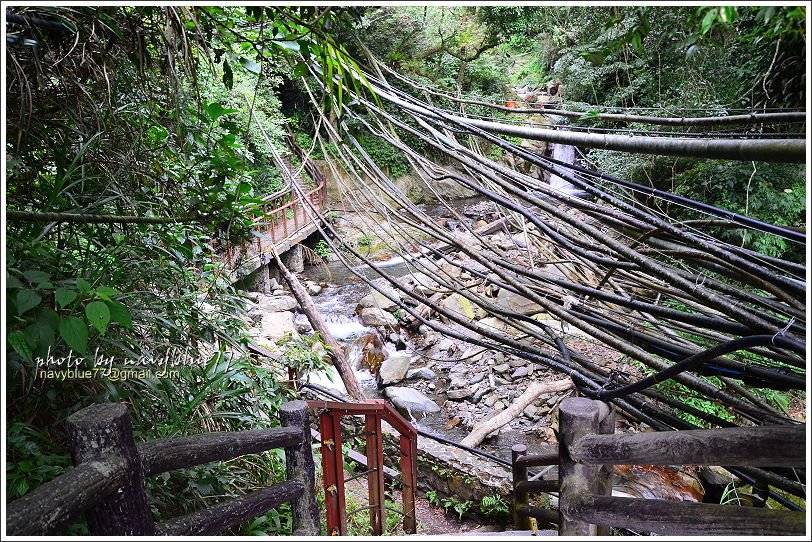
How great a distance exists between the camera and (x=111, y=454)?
3.84 feet

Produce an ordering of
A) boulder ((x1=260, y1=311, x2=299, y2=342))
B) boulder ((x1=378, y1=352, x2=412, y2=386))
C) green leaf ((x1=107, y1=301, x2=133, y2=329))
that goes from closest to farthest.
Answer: green leaf ((x1=107, y1=301, x2=133, y2=329))
boulder ((x1=260, y1=311, x2=299, y2=342))
boulder ((x1=378, y1=352, x2=412, y2=386))

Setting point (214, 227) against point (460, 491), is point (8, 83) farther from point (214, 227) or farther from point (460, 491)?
point (460, 491)

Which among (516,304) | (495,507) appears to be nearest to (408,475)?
(495,507)

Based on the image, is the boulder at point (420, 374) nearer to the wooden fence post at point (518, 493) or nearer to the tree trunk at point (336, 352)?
the tree trunk at point (336, 352)

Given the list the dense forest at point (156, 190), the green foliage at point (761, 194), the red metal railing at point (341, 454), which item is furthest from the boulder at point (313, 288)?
the red metal railing at point (341, 454)

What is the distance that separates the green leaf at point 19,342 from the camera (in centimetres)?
112

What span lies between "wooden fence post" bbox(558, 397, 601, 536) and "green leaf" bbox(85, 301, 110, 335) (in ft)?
4.01

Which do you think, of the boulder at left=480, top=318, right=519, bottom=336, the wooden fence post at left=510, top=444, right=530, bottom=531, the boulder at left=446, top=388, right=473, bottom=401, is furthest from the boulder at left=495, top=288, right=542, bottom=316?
the wooden fence post at left=510, top=444, right=530, bottom=531

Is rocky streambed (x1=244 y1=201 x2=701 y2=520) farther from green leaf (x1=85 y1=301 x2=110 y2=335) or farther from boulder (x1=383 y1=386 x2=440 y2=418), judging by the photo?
green leaf (x1=85 y1=301 x2=110 y2=335)

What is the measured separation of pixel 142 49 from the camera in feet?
5.63

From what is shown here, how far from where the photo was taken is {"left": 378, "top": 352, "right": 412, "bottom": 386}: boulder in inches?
271

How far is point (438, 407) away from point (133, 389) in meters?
4.89

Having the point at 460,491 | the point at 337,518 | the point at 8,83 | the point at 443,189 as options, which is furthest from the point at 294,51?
the point at 443,189

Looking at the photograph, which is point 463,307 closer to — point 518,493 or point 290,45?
point 518,493
